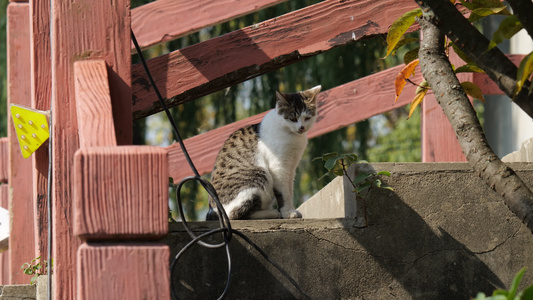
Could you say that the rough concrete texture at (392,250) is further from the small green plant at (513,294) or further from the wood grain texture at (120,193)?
the small green plant at (513,294)

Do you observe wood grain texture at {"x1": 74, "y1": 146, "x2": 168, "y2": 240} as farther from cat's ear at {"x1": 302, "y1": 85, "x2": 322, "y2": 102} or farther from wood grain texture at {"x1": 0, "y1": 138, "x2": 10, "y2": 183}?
wood grain texture at {"x1": 0, "y1": 138, "x2": 10, "y2": 183}

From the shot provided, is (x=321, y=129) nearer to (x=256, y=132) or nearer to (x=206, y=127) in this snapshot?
(x=256, y=132)

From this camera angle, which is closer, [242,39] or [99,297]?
[99,297]

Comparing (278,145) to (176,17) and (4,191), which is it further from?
(4,191)

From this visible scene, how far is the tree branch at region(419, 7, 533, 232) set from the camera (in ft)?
5.16

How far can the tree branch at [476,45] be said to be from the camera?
1.50 meters

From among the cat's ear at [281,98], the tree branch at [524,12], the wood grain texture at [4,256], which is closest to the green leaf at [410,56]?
the tree branch at [524,12]

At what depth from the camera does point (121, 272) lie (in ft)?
4.37

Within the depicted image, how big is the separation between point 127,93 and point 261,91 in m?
4.29

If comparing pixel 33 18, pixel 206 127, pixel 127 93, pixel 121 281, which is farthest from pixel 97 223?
pixel 206 127

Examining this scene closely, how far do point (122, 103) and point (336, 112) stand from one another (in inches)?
93.0

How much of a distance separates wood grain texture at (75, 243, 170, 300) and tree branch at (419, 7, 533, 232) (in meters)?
0.81

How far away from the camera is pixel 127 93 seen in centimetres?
181

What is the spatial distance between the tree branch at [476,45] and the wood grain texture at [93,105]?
0.79 m
